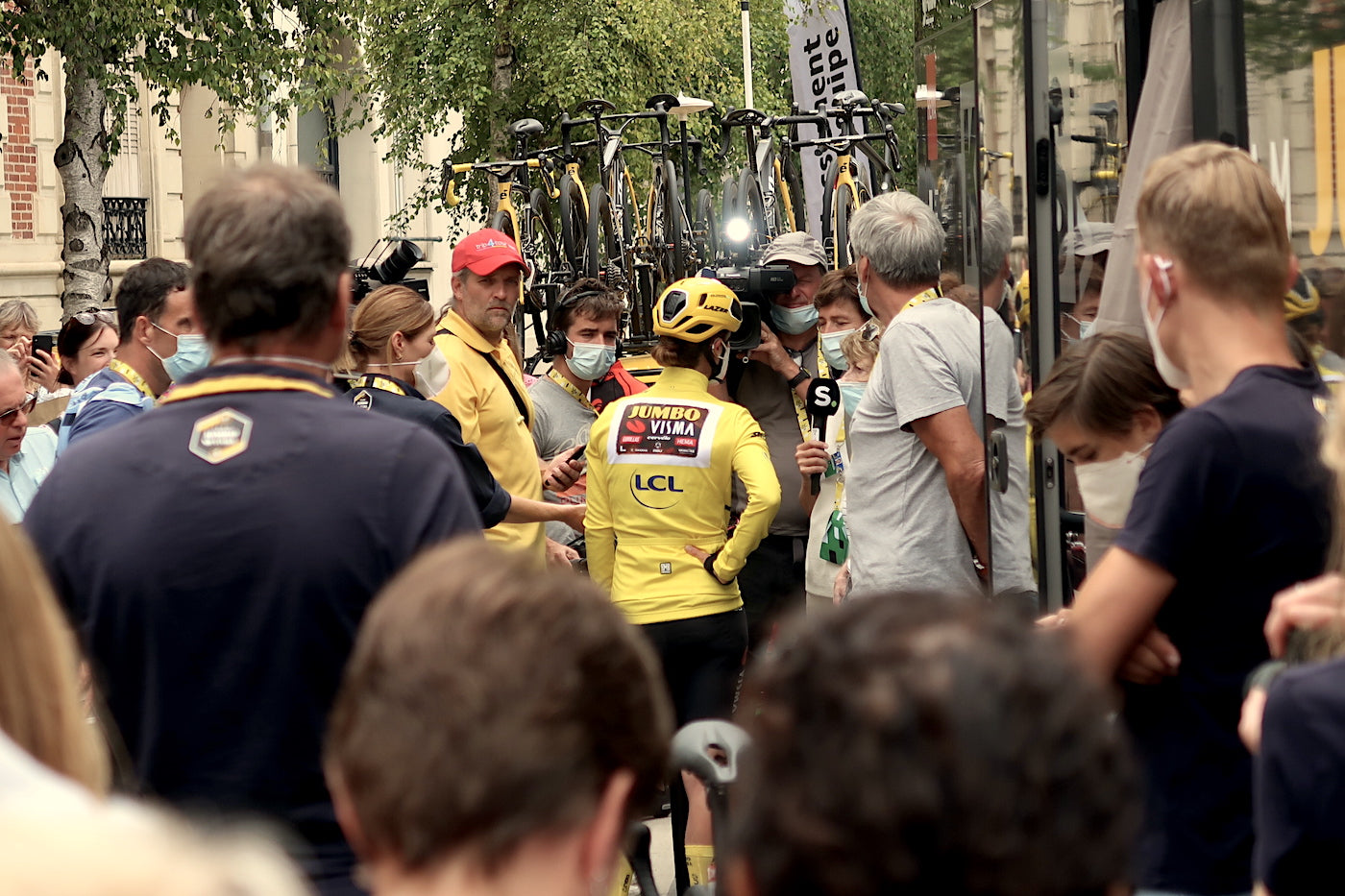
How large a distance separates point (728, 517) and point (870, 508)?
109cm

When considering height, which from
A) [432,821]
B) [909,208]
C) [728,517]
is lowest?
[728,517]

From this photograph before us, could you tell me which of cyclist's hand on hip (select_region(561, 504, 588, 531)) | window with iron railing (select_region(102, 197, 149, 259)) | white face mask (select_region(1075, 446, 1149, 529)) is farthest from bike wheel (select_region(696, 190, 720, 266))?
window with iron railing (select_region(102, 197, 149, 259))

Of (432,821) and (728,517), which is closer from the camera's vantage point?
(432,821)

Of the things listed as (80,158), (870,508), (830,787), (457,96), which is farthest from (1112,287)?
(457,96)

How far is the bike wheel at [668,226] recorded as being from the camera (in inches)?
409

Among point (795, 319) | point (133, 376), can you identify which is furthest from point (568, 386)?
point (133, 376)

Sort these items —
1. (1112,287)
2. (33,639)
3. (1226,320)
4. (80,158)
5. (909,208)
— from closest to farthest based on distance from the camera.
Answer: (33,639) → (1226,320) → (1112,287) → (909,208) → (80,158)

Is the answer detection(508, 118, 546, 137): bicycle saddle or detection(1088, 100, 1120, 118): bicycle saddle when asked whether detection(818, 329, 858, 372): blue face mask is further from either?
detection(508, 118, 546, 137): bicycle saddle

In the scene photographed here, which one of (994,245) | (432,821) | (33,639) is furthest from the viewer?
(994,245)

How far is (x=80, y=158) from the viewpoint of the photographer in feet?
48.2

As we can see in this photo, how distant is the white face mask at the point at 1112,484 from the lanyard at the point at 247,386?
1447mm

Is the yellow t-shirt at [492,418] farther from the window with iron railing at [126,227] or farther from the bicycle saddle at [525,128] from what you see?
the window with iron railing at [126,227]

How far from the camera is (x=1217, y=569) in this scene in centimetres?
236

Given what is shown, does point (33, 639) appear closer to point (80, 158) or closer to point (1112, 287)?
point (1112, 287)
